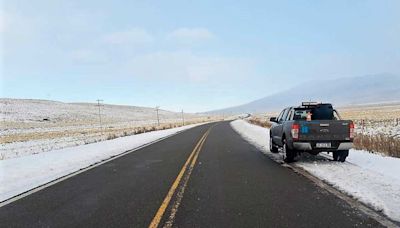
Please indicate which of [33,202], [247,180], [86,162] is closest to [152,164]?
[86,162]

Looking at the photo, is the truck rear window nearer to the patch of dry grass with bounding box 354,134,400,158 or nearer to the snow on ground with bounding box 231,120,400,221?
the snow on ground with bounding box 231,120,400,221

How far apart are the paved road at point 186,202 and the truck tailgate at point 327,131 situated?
1423 millimetres

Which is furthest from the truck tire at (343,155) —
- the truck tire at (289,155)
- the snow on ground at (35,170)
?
the snow on ground at (35,170)

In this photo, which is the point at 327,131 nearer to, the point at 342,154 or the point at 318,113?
the point at 342,154

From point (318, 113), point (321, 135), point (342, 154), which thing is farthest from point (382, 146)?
point (321, 135)

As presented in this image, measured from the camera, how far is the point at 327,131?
1250cm

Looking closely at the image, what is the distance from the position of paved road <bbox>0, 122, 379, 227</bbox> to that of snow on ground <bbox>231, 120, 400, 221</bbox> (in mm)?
544

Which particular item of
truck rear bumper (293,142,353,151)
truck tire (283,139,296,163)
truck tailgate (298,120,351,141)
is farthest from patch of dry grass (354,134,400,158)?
truck tire (283,139,296,163)

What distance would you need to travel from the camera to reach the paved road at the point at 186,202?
633 cm

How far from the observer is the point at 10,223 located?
653 centimetres

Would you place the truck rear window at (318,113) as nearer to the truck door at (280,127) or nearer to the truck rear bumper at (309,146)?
the truck door at (280,127)

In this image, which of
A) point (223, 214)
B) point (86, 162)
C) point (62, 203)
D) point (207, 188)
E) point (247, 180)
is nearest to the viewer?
point (223, 214)

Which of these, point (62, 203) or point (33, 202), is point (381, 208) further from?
point (33, 202)

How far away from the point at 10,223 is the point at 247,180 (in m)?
5.49
